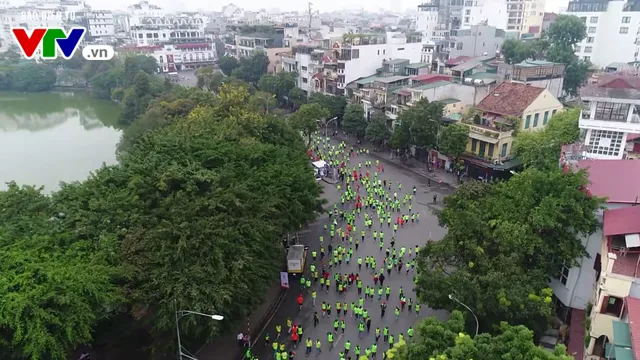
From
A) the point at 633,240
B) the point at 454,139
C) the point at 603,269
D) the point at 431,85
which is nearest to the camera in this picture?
the point at 633,240

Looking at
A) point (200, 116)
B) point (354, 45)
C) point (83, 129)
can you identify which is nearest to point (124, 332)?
point (200, 116)

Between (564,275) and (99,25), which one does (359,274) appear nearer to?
(564,275)

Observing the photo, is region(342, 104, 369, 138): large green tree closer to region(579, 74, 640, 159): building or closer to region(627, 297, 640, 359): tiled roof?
region(579, 74, 640, 159): building

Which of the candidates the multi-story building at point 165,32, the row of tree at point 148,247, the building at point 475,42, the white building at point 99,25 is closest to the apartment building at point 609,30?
the building at point 475,42

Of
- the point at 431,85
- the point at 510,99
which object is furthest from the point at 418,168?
the point at 510,99

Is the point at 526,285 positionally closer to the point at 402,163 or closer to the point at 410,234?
the point at 410,234

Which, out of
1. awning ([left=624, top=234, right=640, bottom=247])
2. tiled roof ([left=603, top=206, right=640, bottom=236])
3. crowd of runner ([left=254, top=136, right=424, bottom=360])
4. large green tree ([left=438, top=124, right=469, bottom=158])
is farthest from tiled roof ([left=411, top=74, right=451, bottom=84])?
awning ([left=624, top=234, right=640, bottom=247])

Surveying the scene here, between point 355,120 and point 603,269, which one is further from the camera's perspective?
point 355,120
